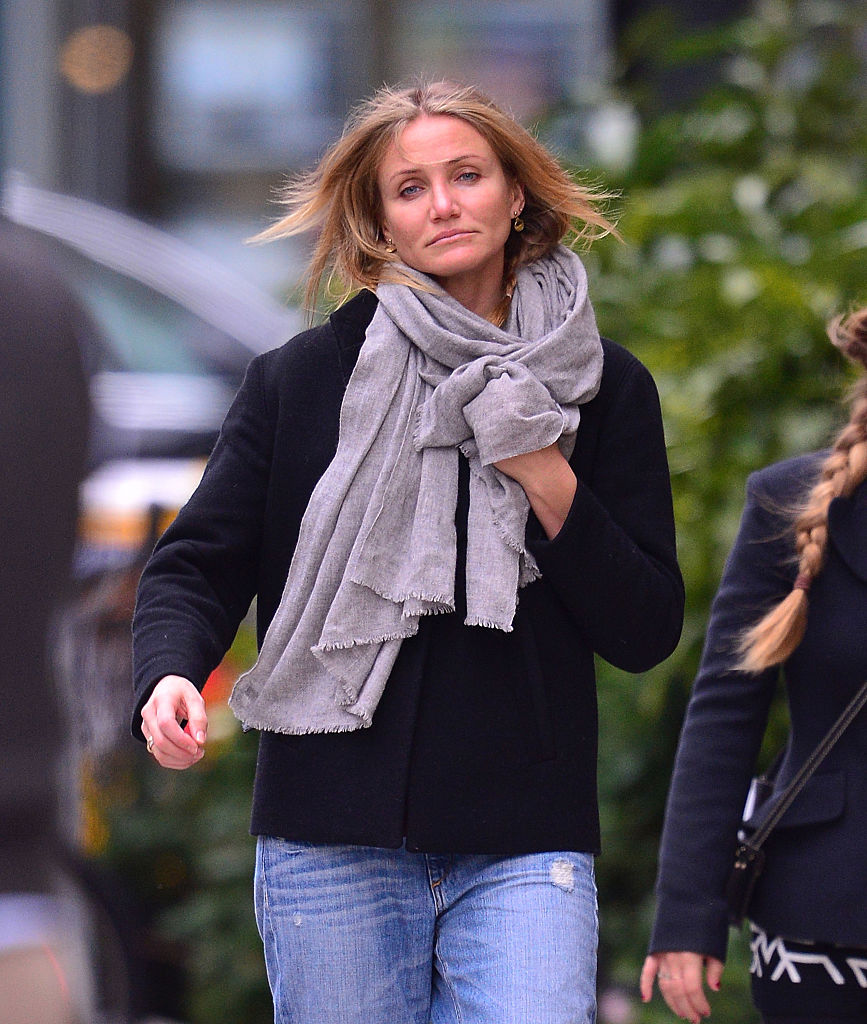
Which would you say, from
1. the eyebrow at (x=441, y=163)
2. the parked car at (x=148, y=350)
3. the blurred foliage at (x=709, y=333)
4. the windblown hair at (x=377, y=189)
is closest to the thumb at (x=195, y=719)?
the windblown hair at (x=377, y=189)

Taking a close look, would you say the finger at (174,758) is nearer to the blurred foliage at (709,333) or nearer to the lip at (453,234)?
the lip at (453,234)

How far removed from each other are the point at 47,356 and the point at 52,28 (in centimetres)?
590

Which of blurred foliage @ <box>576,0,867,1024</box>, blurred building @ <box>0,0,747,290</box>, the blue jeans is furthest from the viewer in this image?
blurred building @ <box>0,0,747,290</box>

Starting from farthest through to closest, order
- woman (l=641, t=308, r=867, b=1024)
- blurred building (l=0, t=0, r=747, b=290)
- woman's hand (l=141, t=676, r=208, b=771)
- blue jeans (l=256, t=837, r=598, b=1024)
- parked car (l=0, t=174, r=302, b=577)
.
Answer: blurred building (l=0, t=0, r=747, b=290)
parked car (l=0, t=174, r=302, b=577)
woman (l=641, t=308, r=867, b=1024)
blue jeans (l=256, t=837, r=598, b=1024)
woman's hand (l=141, t=676, r=208, b=771)

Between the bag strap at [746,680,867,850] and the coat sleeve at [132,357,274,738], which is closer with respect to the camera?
the coat sleeve at [132,357,274,738]

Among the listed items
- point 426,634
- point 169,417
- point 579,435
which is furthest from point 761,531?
point 169,417

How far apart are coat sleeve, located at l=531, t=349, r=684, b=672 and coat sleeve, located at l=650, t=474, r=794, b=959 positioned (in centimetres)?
42

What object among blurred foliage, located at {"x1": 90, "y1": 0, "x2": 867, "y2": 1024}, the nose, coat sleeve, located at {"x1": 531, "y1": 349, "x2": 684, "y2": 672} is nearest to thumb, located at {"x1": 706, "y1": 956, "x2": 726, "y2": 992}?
coat sleeve, located at {"x1": 531, "y1": 349, "x2": 684, "y2": 672}

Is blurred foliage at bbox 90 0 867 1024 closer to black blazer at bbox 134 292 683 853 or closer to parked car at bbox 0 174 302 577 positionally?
parked car at bbox 0 174 302 577

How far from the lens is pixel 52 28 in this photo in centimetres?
727

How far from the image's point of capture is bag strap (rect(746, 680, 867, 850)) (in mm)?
2537

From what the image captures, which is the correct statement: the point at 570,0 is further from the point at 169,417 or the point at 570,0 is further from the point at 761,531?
the point at 761,531

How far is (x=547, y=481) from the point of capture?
219cm

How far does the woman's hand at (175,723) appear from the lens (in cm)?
204
